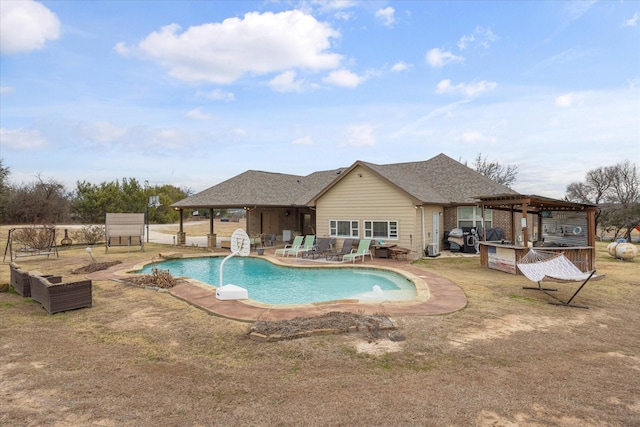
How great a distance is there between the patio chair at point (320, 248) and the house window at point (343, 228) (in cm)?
105

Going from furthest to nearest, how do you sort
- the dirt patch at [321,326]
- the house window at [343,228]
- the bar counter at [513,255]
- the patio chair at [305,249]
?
the house window at [343,228] → the patio chair at [305,249] → the bar counter at [513,255] → the dirt patch at [321,326]

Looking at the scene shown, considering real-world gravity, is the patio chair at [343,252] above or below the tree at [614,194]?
below

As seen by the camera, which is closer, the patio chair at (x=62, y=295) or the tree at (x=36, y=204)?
the patio chair at (x=62, y=295)

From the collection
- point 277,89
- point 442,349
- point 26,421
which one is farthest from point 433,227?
point 26,421

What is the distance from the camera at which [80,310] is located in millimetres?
7719

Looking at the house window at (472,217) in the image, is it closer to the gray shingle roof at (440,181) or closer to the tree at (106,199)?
the gray shingle roof at (440,181)

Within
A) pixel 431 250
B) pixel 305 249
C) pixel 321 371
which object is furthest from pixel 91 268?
pixel 431 250

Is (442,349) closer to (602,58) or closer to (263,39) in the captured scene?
(263,39)

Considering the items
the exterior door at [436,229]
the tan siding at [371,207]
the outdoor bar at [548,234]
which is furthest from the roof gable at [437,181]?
the outdoor bar at [548,234]

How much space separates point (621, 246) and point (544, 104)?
715 centimetres

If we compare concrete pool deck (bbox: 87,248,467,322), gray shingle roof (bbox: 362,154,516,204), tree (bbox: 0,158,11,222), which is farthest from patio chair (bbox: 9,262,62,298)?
tree (bbox: 0,158,11,222)

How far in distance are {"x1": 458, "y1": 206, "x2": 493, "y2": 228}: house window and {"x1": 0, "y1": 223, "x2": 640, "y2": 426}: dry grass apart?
11435 mm

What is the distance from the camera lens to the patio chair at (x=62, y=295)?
740 centimetres

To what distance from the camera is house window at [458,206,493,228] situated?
1881 cm
